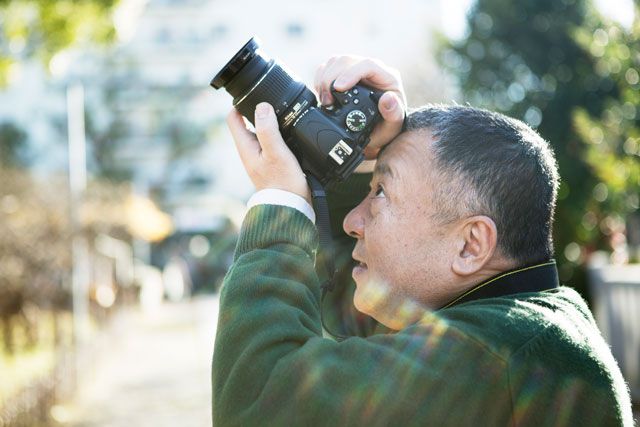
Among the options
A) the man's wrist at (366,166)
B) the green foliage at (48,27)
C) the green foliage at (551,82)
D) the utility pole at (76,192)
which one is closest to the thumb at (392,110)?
the man's wrist at (366,166)

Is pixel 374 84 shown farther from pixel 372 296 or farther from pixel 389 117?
pixel 372 296

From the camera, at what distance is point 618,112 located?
6285 mm

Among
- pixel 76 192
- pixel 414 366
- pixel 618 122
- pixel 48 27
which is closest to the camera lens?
pixel 414 366

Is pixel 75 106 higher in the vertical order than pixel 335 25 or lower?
higher

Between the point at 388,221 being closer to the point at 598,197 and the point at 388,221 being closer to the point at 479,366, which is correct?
the point at 479,366

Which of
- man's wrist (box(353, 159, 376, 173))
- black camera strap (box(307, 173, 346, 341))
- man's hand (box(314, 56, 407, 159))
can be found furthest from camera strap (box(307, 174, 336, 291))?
man's wrist (box(353, 159, 376, 173))

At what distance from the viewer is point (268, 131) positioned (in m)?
1.89

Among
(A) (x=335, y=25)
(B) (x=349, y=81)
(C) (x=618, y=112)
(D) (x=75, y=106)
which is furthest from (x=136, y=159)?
(B) (x=349, y=81)

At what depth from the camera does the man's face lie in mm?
1863

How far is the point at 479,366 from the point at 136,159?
47055 mm

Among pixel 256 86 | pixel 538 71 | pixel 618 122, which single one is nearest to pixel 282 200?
pixel 256 86

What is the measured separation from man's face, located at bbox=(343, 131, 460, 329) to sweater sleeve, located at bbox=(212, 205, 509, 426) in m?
0.21

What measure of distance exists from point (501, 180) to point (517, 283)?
0.21 meters

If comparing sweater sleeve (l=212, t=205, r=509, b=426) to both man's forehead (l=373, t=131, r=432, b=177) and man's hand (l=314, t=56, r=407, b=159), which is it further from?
man's hand (l=314, t=56, r=407, b=159)
